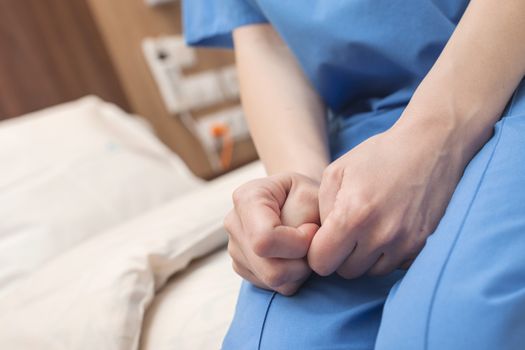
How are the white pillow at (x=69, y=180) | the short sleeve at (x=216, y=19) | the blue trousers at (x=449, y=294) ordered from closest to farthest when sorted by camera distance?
1. the blue trousers at (x=449, y=294)
2. the short sleeve at (x=216, y=19)
3. the white pillow at (x=69, y=180)

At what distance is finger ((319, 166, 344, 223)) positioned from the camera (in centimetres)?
49

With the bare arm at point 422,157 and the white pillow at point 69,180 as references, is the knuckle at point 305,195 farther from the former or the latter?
the white pillow at point 69,180

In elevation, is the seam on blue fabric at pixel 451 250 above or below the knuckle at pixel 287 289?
above

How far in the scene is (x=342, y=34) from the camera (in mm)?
654

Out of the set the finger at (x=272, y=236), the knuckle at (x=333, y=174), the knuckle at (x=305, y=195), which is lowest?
the knuckle at (x=305, y=195)

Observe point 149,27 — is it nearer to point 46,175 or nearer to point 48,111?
point 48,111

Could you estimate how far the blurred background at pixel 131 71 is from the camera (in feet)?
5.74

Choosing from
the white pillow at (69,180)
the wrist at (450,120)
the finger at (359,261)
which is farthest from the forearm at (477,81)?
the white pillow at (69,180)

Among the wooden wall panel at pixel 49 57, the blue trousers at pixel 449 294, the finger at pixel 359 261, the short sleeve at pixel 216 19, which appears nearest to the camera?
the blue trousers at pixel 449 294

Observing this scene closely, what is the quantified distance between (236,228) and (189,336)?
0.20m

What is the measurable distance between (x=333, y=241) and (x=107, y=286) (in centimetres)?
38

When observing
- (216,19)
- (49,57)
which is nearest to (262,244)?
(216,19)

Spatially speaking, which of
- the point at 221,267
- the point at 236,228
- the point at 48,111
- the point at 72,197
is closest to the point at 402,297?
the point at 236,228

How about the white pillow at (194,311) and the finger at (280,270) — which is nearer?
the finger at (280,270)
